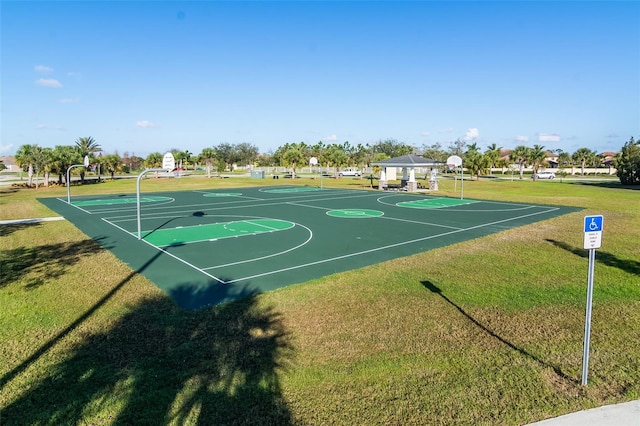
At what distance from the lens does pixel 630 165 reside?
4906 cm

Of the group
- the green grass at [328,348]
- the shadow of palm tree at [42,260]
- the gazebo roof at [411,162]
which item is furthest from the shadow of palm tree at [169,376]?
the gazebo roof at [411,162]

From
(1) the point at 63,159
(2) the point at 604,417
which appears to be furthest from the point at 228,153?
(2) the point at 604,417

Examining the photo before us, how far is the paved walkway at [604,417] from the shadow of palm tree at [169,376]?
10.9ft

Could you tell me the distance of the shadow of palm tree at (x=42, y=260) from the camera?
11.1 m

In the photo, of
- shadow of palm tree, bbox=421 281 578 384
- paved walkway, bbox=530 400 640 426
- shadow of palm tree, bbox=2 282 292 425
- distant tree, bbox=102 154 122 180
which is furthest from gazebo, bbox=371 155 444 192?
distant tree, bbox=102 154 122 180

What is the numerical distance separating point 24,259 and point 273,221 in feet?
33.8

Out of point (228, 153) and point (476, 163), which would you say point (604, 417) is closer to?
point (476, 163)

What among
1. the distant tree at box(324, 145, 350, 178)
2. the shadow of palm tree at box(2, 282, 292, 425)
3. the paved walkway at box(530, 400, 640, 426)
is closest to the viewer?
the paved walkway at box(530, 400, 640, 426)

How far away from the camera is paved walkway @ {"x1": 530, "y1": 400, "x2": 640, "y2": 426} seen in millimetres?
5055

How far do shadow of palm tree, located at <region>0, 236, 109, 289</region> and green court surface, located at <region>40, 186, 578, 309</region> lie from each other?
3.10 ft

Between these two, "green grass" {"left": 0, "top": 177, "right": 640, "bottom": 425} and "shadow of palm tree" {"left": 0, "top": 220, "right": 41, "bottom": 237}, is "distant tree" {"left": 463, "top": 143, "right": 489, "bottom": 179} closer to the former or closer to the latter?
"green grass" {"left": 0, "top": 177, "right": 640, "bottom": 425}

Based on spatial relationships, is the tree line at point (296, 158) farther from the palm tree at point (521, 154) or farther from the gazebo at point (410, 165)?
the gazebo at point (410, 165)

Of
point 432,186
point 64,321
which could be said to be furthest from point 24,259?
point 432,186

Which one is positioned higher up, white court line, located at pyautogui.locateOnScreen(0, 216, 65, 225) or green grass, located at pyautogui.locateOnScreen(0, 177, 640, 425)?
white court line, located at pyautogui.locateOnScreen(0, 216, 65, 225)
